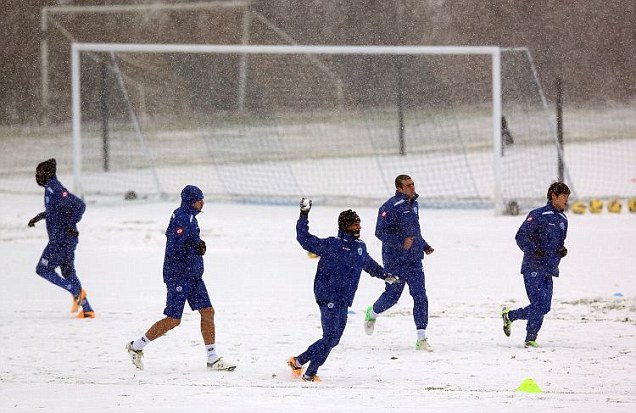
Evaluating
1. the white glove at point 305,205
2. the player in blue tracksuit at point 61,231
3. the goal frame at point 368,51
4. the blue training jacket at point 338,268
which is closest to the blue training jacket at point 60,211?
the player in blue tracksuit at point 61,231

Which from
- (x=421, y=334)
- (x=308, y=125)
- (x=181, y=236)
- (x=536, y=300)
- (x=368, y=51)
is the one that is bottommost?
(x=421, y=334)

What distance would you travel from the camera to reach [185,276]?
454 inches

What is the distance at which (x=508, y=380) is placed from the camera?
10922 millimetres

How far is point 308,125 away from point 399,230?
971 inches

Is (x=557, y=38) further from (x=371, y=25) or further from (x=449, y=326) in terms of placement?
(x=449, y=326)

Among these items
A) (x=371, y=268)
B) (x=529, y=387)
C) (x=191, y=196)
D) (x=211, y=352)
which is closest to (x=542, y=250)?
(x=371, y=268)

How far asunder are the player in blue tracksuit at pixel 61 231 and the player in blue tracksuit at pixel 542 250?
454 centimetres

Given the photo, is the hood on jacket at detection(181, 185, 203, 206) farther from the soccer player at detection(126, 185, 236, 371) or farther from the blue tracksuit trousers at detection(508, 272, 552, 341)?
the blue tracksuit trousers at detection(508, 272, 552, 341)

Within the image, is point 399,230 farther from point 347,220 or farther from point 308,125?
point 308,125

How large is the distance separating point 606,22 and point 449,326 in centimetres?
3932

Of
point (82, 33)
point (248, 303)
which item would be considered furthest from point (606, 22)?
point (248, 303)

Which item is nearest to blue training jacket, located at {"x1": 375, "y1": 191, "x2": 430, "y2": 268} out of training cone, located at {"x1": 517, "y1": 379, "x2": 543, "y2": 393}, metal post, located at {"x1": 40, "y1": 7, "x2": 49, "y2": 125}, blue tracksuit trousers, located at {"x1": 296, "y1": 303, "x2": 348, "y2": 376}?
blue tracksuit trousers, located at {"x1": 296, "y1": 303, "x2": 348, "y2": 376}

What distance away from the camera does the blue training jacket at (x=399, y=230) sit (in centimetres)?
1248

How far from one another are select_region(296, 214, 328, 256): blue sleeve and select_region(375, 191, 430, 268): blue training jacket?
65.3 inches
